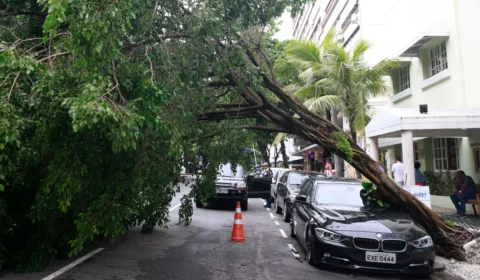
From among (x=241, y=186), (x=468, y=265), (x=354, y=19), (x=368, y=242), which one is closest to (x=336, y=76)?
(x=241, y=186)

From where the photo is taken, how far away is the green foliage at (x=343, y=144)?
896cm

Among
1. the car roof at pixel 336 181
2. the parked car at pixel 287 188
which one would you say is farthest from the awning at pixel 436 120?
the parked car at pixel 287 188

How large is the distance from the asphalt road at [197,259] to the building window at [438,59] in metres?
7.62

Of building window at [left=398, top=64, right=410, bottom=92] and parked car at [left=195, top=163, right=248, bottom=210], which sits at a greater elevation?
building window at [left=398, top=64, right=410, bottom=92]

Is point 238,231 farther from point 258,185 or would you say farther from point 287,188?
point 258,185

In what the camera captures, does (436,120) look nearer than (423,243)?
No

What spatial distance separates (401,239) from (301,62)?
10.2 metres

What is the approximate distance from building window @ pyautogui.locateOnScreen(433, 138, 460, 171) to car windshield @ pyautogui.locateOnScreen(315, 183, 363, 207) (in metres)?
6.88

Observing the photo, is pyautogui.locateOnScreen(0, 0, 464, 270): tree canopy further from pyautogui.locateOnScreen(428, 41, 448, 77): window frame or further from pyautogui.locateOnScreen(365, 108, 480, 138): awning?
pyautogui.locateOnScreen(428, 41, 448, 77): window frame

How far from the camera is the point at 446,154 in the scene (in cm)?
1427

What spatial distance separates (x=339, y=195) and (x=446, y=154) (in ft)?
25.7

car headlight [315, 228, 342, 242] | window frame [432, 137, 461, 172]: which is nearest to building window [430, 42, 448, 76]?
window frame [432, 137, 461, 172]

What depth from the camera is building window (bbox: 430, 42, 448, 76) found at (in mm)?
13289

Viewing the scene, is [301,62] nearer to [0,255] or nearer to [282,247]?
[282,247]
